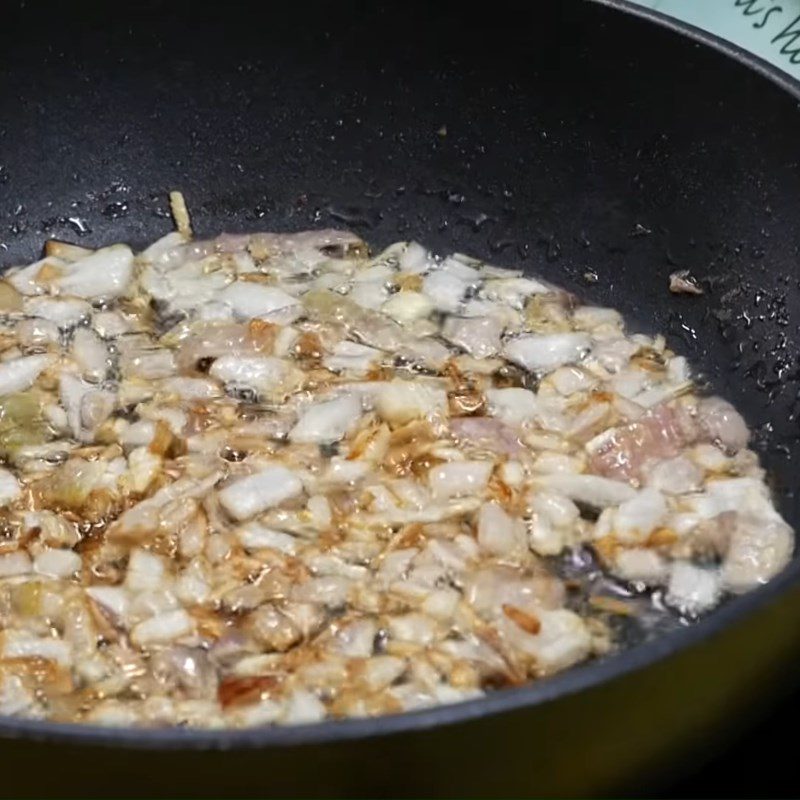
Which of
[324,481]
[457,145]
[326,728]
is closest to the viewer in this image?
[326,728]

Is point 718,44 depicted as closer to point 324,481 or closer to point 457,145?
point 457,145

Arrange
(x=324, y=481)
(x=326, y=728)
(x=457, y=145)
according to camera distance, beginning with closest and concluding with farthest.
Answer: (x=326, y=728)
(x=324, y=481)
(x=457, y=145)

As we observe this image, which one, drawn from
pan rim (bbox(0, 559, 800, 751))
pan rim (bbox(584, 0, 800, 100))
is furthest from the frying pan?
pan rim (bbox(0, 559, 800, 751))

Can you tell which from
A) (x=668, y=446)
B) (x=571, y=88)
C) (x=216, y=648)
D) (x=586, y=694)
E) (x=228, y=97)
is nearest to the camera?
(x=586, y=694)

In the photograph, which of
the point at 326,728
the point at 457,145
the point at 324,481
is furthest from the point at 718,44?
the point at 326,728

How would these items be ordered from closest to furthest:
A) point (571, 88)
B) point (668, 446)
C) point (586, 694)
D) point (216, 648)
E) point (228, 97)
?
point (586, 694)
point (216, 648)
point (668, 446)
point (571, 88)
point (228, 97)

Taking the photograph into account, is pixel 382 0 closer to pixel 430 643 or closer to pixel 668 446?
pixel 668 446

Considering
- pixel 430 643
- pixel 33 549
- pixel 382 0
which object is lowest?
pixel 33 549

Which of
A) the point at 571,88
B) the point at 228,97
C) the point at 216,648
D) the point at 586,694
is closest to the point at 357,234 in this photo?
the point at 228,97
